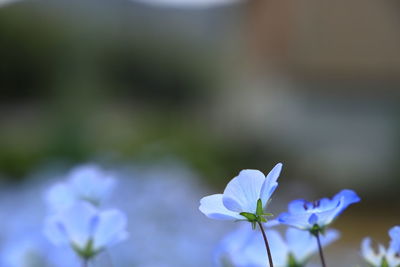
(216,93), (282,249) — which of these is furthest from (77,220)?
(216,93)

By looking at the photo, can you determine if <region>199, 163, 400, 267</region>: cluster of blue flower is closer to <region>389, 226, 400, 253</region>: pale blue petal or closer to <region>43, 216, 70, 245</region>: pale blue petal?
<region>389, 226, 400, 253</region>: pale blue petal

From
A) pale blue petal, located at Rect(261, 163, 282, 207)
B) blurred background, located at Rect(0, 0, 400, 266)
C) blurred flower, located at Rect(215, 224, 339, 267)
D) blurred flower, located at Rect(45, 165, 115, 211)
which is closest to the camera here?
pale blue petal, located at Rect(261, 163, 282, 207)

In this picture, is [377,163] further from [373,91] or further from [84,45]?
[84,45]

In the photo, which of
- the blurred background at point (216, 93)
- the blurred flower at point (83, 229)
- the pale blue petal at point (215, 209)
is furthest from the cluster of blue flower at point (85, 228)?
the blurred background at point (216, 93)

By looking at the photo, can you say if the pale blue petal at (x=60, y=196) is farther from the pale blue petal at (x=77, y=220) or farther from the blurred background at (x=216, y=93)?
the blurred background at (x=216, y=93)

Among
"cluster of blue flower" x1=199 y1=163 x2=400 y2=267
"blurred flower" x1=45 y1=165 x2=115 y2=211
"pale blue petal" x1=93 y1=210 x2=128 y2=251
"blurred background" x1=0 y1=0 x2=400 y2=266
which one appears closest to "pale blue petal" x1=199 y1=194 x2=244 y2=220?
"cluster of blue flower" x1=199 y1=163 x2=400 y2=267
